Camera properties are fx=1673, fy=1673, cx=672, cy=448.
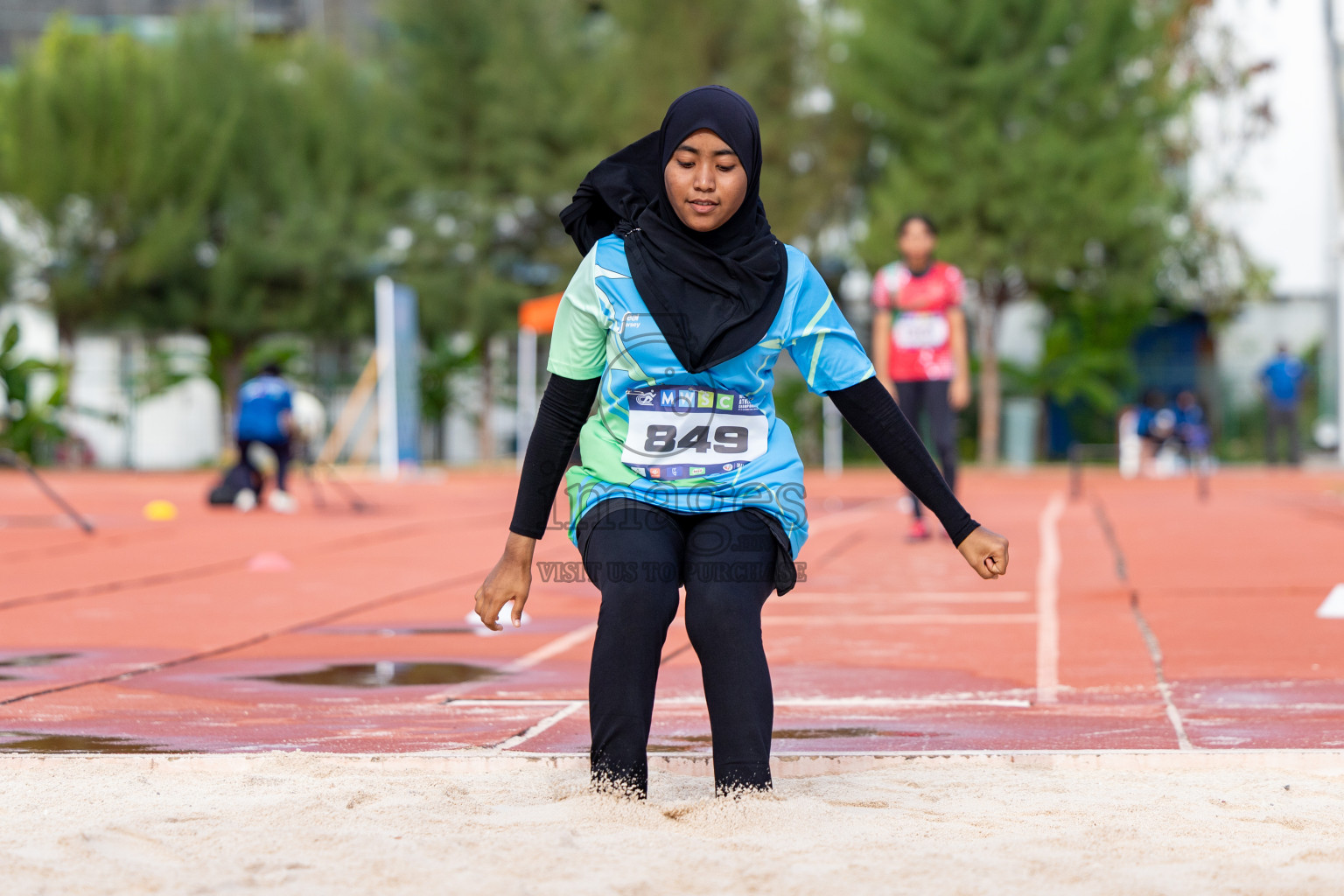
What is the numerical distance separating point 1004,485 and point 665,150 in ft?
62.6

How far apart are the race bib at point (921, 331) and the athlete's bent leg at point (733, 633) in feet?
22.7

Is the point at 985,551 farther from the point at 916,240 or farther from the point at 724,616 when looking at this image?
the point at 916,240

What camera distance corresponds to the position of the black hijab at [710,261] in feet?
11.6

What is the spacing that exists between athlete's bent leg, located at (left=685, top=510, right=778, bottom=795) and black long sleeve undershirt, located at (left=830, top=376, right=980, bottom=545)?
0.33m

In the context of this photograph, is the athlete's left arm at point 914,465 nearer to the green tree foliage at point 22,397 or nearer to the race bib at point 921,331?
the race bib at point 921,331

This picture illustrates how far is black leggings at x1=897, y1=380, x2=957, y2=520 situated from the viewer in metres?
10.4

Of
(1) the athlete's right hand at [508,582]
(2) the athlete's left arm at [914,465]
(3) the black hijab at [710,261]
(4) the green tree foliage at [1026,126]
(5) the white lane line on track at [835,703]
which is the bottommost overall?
(5) the white lane line on track at [835,703]

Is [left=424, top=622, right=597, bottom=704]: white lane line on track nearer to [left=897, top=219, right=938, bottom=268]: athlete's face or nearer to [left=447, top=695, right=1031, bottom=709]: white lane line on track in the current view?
[left=447, top=695, right=1031, bottom=709]: white lane line on track

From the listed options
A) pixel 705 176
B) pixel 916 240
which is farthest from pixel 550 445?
pixel 916 240

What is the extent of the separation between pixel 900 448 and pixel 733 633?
1.83 ft

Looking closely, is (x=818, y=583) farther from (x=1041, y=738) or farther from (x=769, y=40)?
(x=769, y=40)

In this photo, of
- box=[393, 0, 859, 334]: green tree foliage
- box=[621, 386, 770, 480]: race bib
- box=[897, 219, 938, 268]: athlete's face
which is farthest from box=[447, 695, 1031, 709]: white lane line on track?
box=[393, 0, 859, 334]: green tree foliage

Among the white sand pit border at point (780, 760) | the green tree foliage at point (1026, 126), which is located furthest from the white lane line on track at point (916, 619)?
the green tree foliage at point (1026, 126)

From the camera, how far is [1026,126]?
27.4 meters
